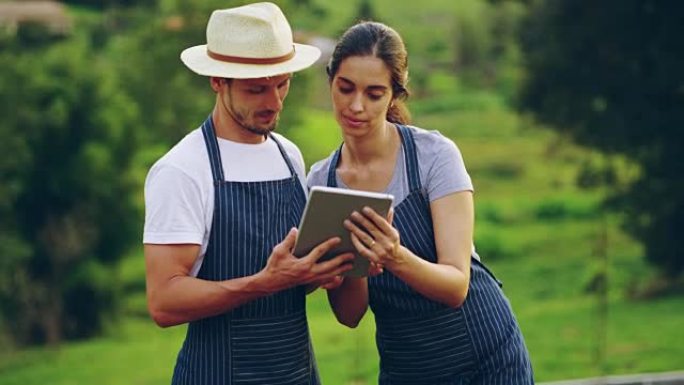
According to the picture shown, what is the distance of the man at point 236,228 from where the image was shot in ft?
11.5

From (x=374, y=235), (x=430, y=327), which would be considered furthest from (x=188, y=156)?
(x=430, y=327)

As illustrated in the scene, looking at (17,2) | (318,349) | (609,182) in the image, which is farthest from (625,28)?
(17,2)

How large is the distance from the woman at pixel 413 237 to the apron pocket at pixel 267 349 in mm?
173

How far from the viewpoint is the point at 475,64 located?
41.7 m

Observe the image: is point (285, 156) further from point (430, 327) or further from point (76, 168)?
point (76, 168)

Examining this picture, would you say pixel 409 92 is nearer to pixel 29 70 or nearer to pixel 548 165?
pixel 29 70

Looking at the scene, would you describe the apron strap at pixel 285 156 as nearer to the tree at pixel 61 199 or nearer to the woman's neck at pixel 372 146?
the woman's neck at pixel 372 146

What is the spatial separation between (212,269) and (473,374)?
740 millimetres

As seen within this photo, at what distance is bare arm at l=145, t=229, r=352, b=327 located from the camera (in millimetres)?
3453

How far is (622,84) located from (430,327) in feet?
63.2

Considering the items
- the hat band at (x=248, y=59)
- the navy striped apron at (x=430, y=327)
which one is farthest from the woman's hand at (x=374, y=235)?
the hat band at (x=248, y=59)

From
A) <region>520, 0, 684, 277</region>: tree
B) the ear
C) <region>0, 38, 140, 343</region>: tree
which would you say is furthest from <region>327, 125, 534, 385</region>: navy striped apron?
<region>0, 38, 140, 343</region>: tree

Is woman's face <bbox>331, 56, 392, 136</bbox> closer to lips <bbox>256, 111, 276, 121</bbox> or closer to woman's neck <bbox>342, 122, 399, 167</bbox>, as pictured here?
woman's neck <bbox>342, 122, 399, 167</bbox>

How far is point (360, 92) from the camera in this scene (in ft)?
12.0
